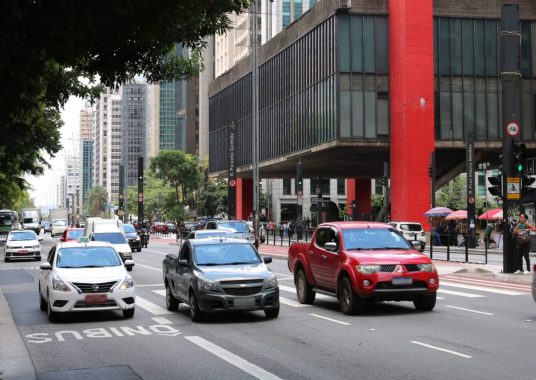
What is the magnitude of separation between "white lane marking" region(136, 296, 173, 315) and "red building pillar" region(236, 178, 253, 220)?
2551 inches

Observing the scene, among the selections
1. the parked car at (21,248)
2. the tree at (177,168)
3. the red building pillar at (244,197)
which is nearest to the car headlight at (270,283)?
the parked car at (21,248)

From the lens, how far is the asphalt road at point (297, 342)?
9.71 m

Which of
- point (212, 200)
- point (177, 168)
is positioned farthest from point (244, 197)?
point (212, 200)

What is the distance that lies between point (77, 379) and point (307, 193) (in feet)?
336

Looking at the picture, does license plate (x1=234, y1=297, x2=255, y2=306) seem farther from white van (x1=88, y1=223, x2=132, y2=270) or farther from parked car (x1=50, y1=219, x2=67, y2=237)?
parked car (x1=50, y1=219, x2=67, y2=237)

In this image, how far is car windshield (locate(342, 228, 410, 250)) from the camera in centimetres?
1570

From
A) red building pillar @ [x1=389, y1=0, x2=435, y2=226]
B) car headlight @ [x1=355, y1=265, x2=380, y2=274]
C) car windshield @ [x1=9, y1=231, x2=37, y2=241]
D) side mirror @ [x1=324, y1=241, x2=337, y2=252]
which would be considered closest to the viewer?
car headlight @ [x1=355, y1=265, x2=380, y2=274]

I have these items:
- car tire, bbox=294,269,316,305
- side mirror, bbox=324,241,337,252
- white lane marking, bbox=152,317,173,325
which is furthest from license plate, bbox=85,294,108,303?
car tire, bbox=294,269,316,305

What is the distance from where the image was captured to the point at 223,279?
14000 millimetres

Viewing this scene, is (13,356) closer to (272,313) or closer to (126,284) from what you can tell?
(126,284)

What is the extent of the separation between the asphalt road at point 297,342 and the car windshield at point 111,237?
570 inches

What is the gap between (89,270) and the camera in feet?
50.2

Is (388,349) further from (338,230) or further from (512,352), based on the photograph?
(338,230)

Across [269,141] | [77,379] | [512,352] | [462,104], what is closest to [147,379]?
[77,379]
